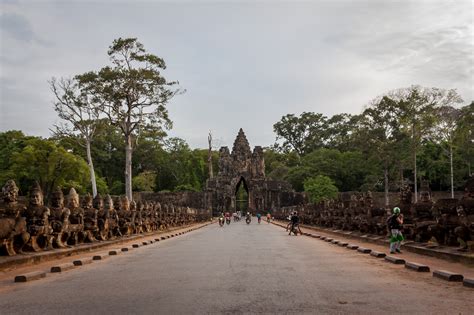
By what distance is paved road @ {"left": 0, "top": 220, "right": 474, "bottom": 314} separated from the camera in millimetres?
6324

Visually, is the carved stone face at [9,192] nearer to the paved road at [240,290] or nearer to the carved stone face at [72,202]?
the paved road at [240,290]

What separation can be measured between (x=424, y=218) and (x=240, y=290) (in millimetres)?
9420

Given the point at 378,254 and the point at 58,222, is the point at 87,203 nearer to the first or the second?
the point at 58,222

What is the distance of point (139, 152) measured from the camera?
8038 centimetres

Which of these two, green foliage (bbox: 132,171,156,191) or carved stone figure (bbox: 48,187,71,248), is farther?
green foliage (bbox: 132,171,156,191)

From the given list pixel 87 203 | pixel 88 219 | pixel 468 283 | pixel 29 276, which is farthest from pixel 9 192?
pixel 468 283

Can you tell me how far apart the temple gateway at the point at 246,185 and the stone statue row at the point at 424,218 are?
45826 millimetres

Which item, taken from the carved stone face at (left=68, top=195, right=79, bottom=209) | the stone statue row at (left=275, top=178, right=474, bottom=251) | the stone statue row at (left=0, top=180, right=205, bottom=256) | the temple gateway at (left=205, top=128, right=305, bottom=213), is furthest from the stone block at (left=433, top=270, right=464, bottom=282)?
the temple gateway at (left=205, top=128, right=305, bottom=213)

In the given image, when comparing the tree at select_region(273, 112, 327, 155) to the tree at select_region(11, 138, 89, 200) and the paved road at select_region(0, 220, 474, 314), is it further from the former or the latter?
the paved road at select_region(0, 220, 474, 314)

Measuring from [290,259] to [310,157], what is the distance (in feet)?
211

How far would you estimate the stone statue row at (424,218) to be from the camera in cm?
1196

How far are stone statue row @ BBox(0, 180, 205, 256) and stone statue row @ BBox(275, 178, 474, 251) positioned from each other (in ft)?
31.5

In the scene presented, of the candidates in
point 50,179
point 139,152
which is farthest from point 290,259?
point 139,152

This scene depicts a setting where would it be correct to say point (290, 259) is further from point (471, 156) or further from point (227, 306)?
point (471, 156)
